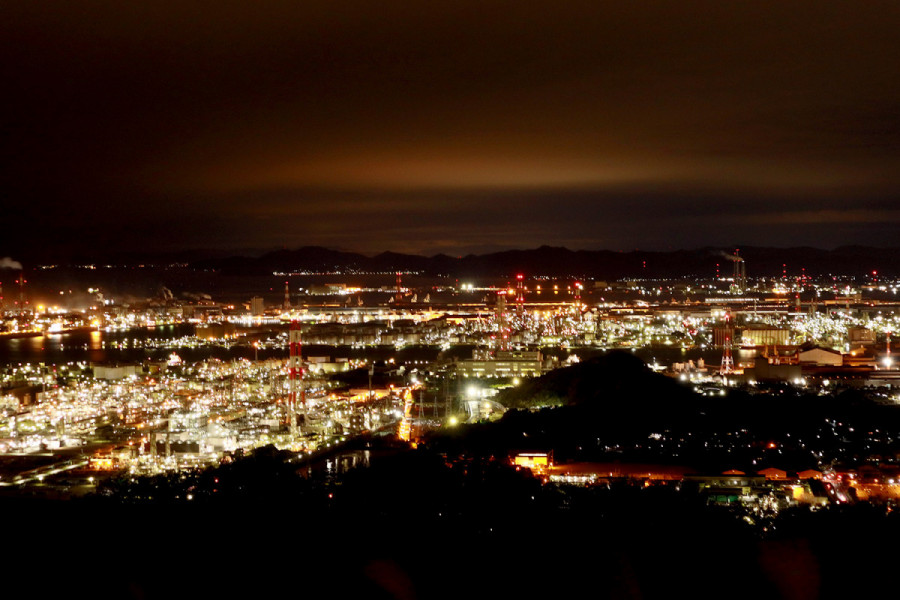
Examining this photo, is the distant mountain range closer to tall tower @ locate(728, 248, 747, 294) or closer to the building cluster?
tall tower @ locate(728, 248, 747, 294)

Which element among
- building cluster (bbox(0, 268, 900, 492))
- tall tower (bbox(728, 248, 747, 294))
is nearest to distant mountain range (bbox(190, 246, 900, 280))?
tall tower (bbox(728, 248, 747, 294))

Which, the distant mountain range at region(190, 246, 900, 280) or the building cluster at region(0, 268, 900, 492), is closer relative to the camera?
the building cluster at region(0, 268, 900, 492)

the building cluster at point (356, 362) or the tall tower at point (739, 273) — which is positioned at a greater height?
the tall tower at point (739, 273)

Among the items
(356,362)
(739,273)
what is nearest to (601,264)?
(739,273)

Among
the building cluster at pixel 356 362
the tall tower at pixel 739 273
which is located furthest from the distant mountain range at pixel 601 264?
the building cluster at pixel 356 362

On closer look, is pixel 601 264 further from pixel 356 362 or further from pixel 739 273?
pixel 356 362

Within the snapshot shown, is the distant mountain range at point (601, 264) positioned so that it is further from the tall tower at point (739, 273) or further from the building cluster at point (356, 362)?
the building cluster at point (356, 362)

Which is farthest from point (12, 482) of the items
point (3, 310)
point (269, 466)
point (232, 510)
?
point (3, 310)

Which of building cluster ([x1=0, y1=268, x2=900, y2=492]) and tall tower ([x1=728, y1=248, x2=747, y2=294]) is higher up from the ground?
tall tower ([x1=728, y1=248, x2=747, y2=294])
